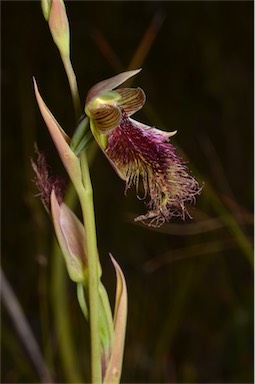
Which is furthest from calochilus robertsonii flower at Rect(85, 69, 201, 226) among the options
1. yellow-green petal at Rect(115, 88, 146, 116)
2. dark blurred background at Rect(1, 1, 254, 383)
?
dark blurred background at Rect(1, 1, 254, 383)

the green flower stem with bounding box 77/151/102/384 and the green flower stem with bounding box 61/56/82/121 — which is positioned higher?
the green flower stem with bounding box 61/56/82/121

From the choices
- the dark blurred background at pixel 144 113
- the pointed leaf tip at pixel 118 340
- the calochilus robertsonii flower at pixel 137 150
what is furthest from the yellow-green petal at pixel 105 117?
the dark blurred background at pixel 144 113

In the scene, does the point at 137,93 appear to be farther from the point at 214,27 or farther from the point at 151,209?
the point at 214,27

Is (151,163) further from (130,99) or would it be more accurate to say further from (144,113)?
(144,113)

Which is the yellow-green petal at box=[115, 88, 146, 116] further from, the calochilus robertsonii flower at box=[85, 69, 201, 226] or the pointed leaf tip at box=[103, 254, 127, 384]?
the pointed leaf tip at box=[103, 254, 127, 384]

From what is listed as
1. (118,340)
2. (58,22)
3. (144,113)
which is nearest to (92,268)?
(118,340)

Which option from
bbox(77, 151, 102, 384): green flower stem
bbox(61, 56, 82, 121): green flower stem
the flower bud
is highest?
the flower bud

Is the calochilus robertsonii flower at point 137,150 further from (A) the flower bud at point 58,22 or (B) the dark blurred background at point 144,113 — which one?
(B) the dark blurred background at point 144,113
